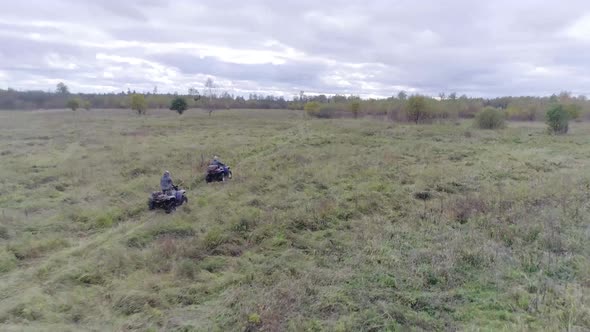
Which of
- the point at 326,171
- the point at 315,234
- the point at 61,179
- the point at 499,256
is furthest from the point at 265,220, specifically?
the point at 61,179

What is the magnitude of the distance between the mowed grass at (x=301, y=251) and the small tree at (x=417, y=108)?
112 feet

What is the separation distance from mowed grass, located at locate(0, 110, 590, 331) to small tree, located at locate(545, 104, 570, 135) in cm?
2213

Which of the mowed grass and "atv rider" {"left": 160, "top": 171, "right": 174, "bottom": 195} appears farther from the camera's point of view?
"atv rider" {"left": 160, "top": 171, "right": 174, "bottom": 195}

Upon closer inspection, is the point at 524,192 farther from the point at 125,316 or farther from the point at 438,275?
the point at 125,316

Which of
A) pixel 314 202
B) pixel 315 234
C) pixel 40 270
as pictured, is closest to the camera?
pixel 40 270

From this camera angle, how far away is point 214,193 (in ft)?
42.2

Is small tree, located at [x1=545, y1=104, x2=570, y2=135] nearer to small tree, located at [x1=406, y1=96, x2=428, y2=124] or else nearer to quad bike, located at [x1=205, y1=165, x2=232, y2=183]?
small tree, located at [x1=406, y1=96, x2=428, y2=124]

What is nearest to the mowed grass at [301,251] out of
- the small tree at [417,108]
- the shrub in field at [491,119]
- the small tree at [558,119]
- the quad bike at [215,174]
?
the quad bike at [215,174]

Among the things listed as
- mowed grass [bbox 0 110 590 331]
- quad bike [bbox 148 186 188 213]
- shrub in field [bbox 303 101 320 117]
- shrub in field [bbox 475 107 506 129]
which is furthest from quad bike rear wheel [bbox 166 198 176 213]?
shrub in field [bbox 303 101 320 117]

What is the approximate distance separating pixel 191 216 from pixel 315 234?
148 inches

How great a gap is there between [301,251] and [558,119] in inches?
1465

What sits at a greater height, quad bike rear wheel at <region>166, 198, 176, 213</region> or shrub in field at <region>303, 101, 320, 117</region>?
shrub in field at <region>303, 101, 320, 117</region>

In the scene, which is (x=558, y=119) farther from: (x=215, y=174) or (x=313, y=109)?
(x=313, y=109)

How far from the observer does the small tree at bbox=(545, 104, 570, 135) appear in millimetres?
34156
